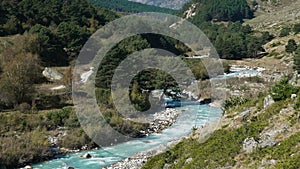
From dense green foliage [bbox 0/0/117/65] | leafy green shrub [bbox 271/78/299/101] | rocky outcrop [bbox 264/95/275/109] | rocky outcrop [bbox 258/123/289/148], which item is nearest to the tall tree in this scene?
dense green foliage [bbox 0/0/117/65]

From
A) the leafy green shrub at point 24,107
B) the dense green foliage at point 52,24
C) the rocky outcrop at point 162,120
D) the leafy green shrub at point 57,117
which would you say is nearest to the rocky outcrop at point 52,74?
the dense green foliage at point 52,24

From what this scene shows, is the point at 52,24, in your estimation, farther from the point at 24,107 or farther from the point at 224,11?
the point at 224,11

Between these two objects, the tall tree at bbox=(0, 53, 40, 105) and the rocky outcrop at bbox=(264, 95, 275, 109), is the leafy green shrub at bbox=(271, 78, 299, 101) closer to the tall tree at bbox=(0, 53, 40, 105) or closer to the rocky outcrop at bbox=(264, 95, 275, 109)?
the rocky outcrop at bbox=(264, 95, 275, 109)

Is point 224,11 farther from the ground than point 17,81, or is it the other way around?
point 224,11

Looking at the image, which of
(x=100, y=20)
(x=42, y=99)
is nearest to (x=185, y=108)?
(x=42, y=99)

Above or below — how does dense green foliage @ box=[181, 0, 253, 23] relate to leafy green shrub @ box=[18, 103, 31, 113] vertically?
above

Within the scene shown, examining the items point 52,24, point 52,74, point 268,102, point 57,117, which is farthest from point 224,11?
point 268,102

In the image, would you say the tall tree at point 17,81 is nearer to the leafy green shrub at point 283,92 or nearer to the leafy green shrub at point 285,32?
the leafy green shrub at point 283,92
